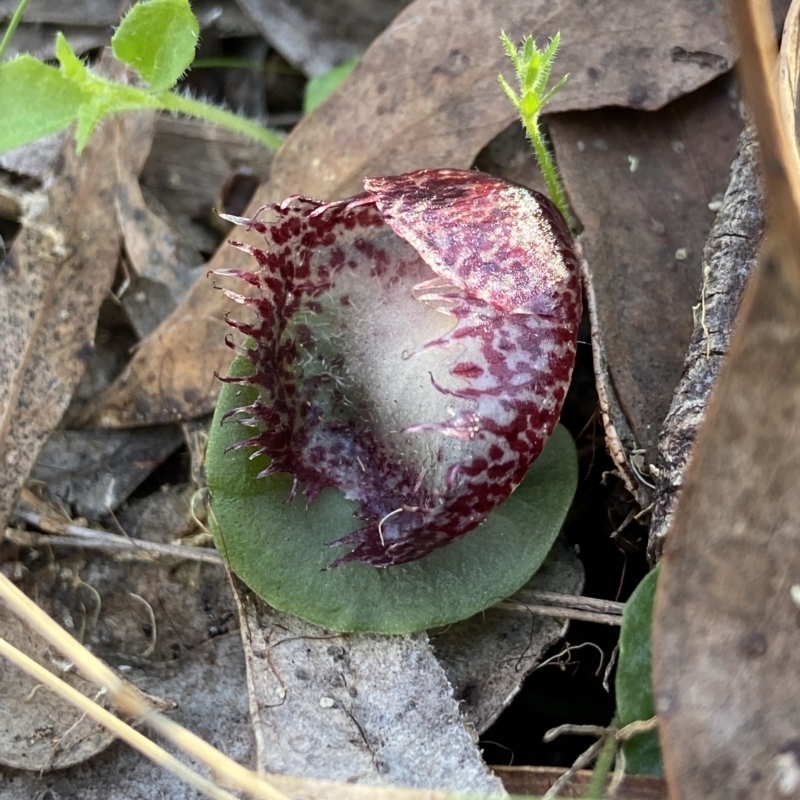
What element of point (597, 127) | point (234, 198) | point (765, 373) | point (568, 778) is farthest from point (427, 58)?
point (568, 778)

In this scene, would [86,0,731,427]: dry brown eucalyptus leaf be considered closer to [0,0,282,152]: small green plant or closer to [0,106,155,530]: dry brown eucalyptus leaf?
[0,106,155,530]: dry brown eucalyptus leaf

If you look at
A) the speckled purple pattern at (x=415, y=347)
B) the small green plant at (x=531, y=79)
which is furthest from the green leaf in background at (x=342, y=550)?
the small green plant at (x=531, y=79)

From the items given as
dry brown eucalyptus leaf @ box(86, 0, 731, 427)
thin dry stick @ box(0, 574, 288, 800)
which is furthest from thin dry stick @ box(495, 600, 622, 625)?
dry brown eucalyptus leaf @ box(86, 0, 731, 427)

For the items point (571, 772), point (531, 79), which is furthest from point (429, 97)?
point (571, 772)

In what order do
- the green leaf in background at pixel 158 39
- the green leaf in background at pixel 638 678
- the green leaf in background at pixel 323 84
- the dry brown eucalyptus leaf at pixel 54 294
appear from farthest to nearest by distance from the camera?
the green leaf in background at pixel 323 84 < the dry brown eucalyptus leaf at pixel 54 294 < the green leaf in background at pixel 158 39 < the green leaf in background at pixel 638 678

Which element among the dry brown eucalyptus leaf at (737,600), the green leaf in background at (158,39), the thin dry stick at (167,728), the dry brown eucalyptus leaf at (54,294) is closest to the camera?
the dry brown eucalyptus leaf at (737,600)

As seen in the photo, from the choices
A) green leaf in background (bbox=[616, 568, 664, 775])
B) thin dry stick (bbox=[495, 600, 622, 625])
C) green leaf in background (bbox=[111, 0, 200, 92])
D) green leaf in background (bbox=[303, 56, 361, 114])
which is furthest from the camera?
green leaf in background (bbox=[303, 56, 361, 114])

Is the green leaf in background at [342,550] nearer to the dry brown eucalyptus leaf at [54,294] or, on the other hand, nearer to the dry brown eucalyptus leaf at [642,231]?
the dry brown eucalyptus leaf at [642,231]

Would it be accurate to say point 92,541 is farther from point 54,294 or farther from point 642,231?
point 642,231
